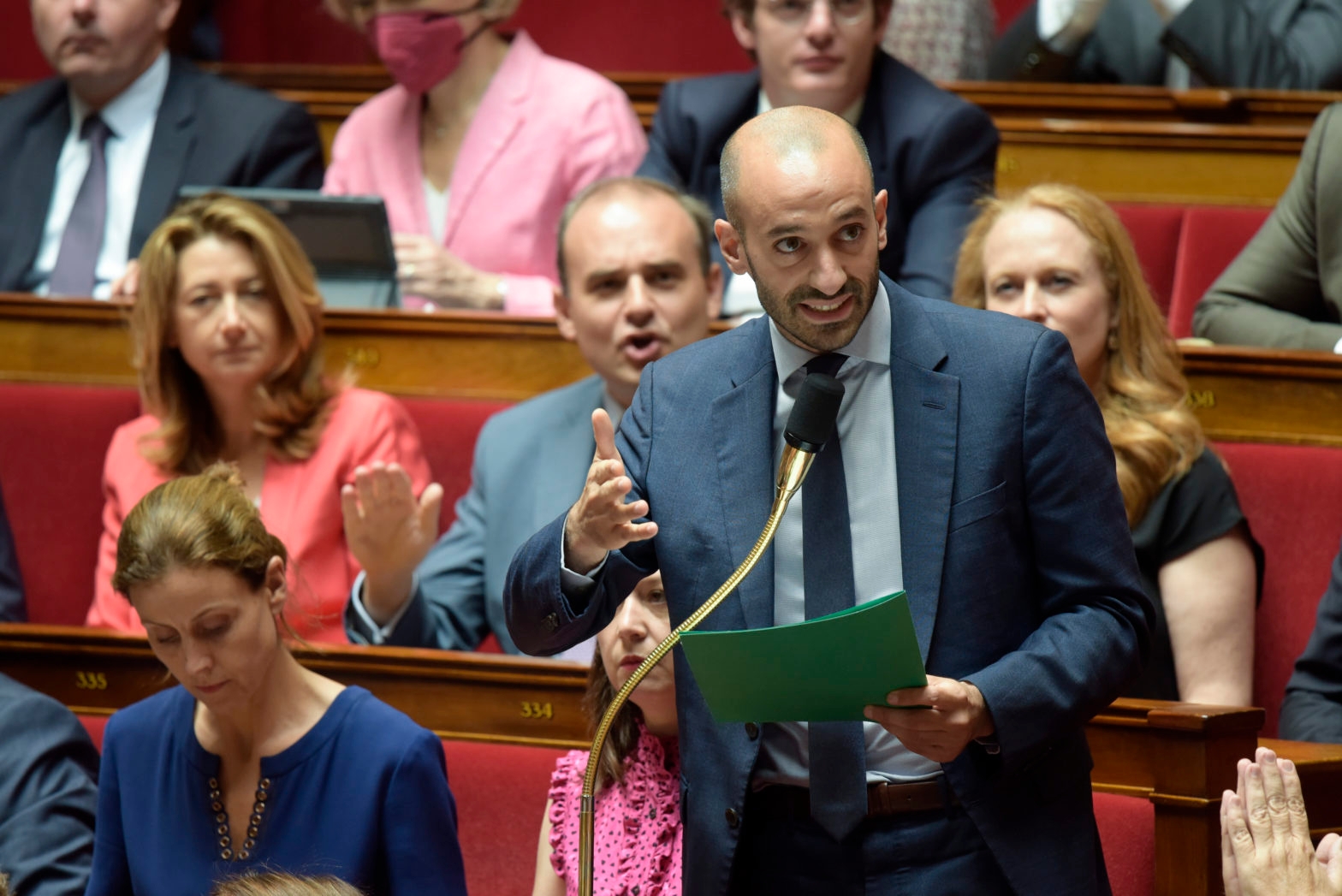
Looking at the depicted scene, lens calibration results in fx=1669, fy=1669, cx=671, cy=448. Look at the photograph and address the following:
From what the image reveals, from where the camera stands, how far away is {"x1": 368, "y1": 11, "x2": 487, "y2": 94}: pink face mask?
69.4 inches

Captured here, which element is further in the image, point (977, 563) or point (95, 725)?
point (95, 725)

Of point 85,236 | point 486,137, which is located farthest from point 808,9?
point 85,236

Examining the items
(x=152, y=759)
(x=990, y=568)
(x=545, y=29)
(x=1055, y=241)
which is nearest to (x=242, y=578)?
(x=152, y=759)

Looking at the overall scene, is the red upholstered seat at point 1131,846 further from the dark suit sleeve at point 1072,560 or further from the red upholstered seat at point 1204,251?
the red upholstered seat at point 1204,251

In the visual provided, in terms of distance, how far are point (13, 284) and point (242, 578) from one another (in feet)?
3.41

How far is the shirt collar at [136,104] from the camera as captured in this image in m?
1.90

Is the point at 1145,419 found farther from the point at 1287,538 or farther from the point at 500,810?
the point at 500,810

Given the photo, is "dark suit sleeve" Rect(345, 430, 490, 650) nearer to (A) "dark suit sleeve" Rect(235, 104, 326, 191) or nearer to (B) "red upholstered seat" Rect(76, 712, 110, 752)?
(B) "red upholstered seat" Rect(76, 712, 110, 752)

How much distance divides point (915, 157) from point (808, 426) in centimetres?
92

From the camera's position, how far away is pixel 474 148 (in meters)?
1.75

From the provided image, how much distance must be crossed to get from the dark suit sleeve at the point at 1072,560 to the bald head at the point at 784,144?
0.43ft

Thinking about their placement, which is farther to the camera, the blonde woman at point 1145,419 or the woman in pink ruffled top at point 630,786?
the blonde woman at point 1145,419

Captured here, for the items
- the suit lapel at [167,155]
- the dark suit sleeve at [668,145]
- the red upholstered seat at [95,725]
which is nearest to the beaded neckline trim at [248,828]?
the red upholstered seat at [95,725]

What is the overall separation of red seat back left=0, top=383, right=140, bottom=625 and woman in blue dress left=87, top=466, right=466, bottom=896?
572mm
